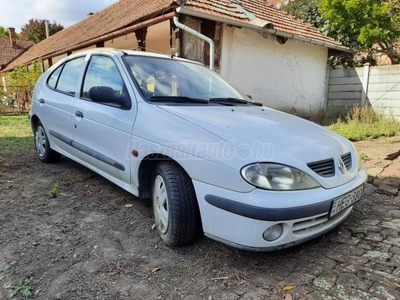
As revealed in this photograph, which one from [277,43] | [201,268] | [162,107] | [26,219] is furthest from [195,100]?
[277,43]

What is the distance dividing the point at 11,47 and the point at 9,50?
82 centimetres

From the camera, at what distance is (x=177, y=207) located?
2.18 meters

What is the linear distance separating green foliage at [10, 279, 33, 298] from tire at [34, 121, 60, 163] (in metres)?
2.75

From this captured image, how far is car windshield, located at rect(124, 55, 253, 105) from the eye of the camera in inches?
109

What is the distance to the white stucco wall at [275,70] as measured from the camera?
7.84m

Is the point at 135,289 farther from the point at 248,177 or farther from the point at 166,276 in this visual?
the point at 248,177

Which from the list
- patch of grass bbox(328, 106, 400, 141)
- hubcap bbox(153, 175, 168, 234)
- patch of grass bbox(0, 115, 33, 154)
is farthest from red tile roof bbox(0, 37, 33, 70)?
hubcap bbox(153, 175, 168, 234)

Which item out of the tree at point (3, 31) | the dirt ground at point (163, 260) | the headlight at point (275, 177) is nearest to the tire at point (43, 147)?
the dirt ground at point (163, 260)

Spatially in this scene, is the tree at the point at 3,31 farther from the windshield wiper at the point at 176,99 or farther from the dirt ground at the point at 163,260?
the windshield wiper at the point at 176,99

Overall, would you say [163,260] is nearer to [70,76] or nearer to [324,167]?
[324,167]

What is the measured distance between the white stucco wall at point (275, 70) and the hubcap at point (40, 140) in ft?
14.5

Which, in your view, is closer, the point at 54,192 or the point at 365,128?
the point at 54,192

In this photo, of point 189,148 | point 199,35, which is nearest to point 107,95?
point 189,148

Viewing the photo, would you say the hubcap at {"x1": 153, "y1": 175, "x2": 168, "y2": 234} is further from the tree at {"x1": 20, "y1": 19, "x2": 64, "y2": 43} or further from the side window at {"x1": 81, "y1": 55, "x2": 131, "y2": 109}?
the tree at {"x1": 20, "y1": 19, "x2": 64, "y2": 43}
